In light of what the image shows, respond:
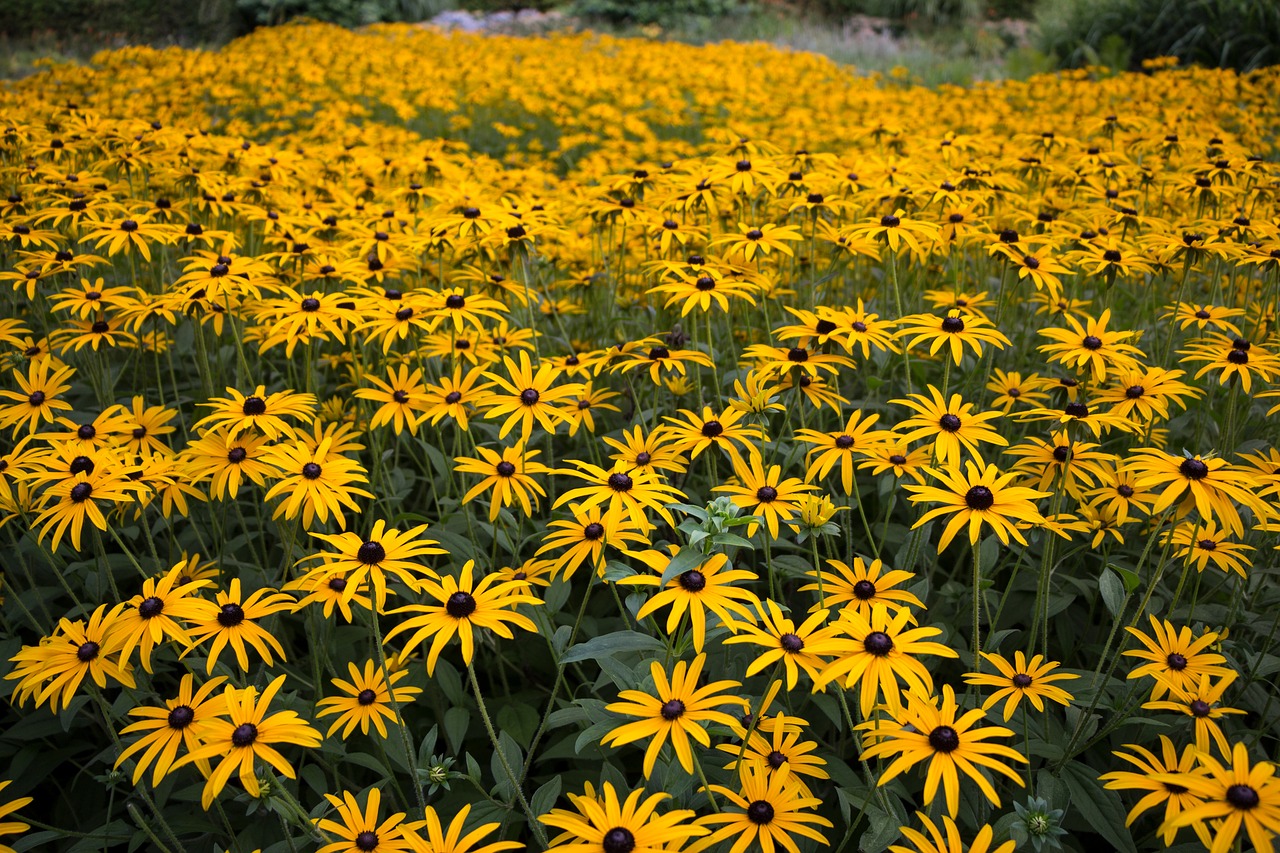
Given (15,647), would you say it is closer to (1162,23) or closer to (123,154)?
(123,154)

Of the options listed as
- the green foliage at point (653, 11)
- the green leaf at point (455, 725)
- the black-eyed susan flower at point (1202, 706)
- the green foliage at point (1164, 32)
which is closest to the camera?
the black-eyed susan flower at point (1202, 706)

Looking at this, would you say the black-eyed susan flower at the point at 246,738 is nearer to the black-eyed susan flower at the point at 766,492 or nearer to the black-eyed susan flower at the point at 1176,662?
the black-eyed susan flower at the point at 766,492

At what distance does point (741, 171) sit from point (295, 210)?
2.35 metres

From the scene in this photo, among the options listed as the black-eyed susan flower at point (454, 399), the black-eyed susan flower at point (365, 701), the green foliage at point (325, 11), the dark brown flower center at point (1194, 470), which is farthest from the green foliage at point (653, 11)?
the black-eyed susan flower at point (365, 701)

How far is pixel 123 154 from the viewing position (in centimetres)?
436

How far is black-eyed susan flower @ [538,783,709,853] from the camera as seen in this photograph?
62.2 inches

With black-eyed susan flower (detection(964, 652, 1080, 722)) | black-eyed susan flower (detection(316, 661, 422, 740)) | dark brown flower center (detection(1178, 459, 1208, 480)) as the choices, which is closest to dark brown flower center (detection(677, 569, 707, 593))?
black-eyed susan flower (detection(964, 652, 1080, 722))

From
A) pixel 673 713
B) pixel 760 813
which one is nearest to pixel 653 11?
pixel 673 713

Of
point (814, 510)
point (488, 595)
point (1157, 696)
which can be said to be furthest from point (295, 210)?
point (1157, 696)

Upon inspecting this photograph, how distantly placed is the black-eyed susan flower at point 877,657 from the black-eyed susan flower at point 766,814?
0.26m

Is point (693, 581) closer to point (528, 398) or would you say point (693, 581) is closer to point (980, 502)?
point (980, 502)

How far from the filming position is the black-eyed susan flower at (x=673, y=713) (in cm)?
169

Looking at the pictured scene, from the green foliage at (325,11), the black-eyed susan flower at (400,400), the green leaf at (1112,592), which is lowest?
the green leaf at (1112,592)

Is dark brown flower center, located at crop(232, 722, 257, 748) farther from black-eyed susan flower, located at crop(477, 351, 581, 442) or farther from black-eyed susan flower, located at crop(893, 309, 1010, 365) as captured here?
black-eyed susan flower, located at crop(893, 309, 1010, 365)
